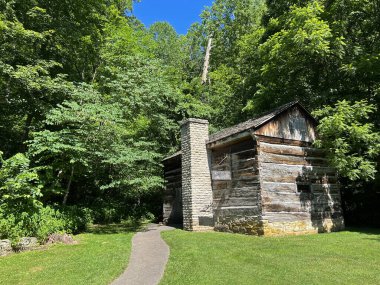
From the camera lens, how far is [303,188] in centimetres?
1441

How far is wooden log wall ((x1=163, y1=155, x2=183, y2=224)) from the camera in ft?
62.5

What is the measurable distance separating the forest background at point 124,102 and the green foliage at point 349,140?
6cm

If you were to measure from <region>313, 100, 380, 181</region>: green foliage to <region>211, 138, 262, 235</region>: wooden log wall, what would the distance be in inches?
126

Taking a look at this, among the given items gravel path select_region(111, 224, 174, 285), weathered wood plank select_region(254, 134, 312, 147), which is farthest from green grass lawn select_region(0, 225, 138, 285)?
weathered wood plank select_region(254, 134, 312, 147)

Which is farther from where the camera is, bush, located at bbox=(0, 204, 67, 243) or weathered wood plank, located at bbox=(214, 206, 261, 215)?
weathered wood plank, located at bbox=(214, 206, 261, 215)

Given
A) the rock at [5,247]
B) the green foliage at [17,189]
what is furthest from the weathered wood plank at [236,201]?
the rock at [5,247]

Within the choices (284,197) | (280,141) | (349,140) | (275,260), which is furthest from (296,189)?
(275,260)

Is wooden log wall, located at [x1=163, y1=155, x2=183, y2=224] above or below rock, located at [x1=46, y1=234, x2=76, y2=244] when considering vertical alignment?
above

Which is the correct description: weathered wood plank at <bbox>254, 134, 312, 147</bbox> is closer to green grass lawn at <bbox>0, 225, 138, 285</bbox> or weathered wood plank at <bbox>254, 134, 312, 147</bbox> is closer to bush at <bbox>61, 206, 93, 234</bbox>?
green grass lawn at <bbox>0, 225, 138, 285</bbox>

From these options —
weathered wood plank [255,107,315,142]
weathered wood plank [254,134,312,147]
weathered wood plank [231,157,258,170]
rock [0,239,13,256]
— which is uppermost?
weathered wood plank [255,107,315,142]

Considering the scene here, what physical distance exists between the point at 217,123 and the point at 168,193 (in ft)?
31.0

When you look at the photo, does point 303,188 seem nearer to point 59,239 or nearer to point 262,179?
point 262,179

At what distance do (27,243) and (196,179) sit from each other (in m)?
7.50

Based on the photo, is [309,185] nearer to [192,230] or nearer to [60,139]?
[192,230]
